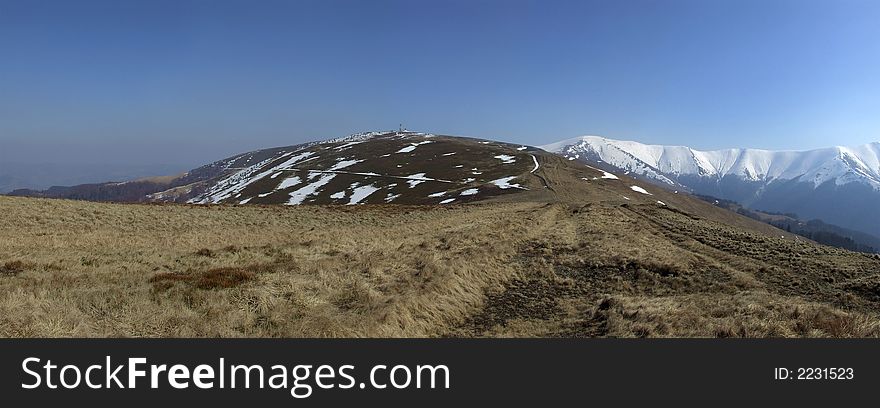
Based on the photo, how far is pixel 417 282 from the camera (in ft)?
51.8

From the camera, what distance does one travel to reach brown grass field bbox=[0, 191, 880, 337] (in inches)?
426

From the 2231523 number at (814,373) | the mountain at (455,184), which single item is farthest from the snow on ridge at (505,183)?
the 2231523 number at (814,373)

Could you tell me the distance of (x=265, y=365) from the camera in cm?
802

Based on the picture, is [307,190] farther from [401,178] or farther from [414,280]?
[414,280]

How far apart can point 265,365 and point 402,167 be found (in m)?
134

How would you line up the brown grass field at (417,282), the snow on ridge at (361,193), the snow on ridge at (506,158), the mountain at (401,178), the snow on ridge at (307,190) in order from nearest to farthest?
the brown grass field at (417,282) → the mountain at (401,178) → the snow on ridge at (361,193) → the snow on ridge at (307,190) → the snow on ridge at (506,158)

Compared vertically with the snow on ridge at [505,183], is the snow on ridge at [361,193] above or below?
below

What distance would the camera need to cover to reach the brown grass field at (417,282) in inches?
426

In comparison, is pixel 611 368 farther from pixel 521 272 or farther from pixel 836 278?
pixel 836 278

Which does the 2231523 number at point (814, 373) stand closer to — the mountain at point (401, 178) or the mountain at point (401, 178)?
the mountain at point (401, 178)

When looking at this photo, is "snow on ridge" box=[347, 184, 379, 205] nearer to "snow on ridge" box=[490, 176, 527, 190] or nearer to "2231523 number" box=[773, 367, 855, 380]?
"snow on ridge" box=[490, 176, 527, 190]


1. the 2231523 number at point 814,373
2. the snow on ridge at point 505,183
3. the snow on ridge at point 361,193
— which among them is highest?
the snow on ridge at point 505,183

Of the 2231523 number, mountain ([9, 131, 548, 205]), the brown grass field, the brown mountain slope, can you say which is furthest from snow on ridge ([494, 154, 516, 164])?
the 2231523 number

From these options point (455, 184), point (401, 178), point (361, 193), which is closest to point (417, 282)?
point (455, 184)
